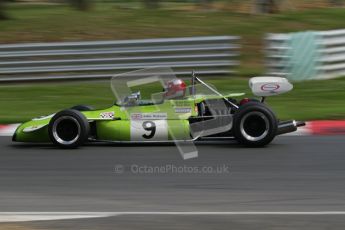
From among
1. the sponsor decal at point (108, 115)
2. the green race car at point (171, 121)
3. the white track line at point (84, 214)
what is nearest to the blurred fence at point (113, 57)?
the green race car at point (171, 121)

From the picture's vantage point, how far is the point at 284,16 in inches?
749

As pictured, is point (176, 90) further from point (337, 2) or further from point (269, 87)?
point (337, 2)

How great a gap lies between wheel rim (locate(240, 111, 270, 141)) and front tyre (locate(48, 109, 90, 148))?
184 cm

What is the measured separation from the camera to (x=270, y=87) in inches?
347

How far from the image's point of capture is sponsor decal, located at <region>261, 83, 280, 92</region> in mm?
8820

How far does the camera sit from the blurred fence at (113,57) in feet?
47.3

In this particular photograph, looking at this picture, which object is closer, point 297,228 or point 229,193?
point 297,228

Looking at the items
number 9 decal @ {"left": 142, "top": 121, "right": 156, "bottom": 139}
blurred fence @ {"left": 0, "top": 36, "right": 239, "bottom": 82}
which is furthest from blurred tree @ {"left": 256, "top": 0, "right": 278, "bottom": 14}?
number 9 decal @ {"left": 142, "top": 121, "right": 156, "bottom": 139}

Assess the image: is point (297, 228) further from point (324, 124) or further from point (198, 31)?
point (198, 31)

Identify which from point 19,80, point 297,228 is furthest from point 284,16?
point 297,228

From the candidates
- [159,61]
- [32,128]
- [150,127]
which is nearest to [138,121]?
[150,127]

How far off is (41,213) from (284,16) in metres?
13.9

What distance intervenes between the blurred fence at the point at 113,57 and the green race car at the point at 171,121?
5.40 m

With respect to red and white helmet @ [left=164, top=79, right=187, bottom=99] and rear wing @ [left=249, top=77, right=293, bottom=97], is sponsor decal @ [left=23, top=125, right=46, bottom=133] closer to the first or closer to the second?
red and white helmet @ [left=164, top=79, right=187, bottom=99]
